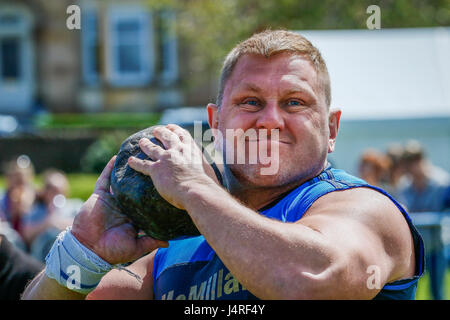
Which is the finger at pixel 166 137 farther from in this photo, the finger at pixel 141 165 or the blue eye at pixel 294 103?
the blue eye at pixel 294 103

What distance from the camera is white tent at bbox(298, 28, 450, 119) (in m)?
9.41

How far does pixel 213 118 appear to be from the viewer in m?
2.65

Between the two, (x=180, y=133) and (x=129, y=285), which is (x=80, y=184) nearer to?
(x=129, y=285)

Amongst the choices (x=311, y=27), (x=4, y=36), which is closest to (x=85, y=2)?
(x=4, y=36)

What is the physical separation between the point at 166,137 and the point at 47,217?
576 cm

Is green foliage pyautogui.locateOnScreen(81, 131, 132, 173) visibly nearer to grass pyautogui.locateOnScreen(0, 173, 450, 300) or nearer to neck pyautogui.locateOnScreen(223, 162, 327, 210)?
grass pyautogui.locateOnScreen(0, 173, 450, 300)

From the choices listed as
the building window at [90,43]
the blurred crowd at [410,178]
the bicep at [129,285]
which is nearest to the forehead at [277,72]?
the bicep at [129,285]

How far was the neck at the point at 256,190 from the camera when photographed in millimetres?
2350

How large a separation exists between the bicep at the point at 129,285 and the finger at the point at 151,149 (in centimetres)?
62

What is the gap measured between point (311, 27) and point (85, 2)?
11497mm

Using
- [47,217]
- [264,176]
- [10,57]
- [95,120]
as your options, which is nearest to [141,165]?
[264,176]

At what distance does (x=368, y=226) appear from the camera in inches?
79.0

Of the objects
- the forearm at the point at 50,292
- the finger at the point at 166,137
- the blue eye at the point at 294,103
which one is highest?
the blue eye at the point at 294,103

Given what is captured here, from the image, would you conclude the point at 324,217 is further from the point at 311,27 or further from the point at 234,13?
the point at 234,13
